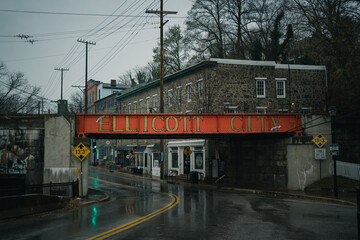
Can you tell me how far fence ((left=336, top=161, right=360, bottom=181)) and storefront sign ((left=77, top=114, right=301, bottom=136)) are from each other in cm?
403

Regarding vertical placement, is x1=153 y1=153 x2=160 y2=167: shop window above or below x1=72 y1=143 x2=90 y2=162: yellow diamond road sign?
below

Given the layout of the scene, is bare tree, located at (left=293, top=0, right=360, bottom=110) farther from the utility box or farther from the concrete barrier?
the concrete barrier

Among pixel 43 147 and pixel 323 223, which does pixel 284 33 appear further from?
pixel 323 223

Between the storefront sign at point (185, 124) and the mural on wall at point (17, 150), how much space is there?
3.11 metres

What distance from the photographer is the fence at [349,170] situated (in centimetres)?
2548

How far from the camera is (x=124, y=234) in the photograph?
35.7ft

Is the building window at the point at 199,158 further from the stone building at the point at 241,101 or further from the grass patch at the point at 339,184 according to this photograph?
the grass patch at the point at 339,184

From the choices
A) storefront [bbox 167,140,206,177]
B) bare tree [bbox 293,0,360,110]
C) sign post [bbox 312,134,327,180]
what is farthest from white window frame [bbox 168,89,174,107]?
sign post [bbox 312,134,327,180]

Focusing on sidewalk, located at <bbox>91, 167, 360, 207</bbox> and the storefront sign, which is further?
the storefront sign

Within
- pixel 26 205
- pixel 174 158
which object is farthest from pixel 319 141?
pixel 174 158

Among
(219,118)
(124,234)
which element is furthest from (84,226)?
(219,118)

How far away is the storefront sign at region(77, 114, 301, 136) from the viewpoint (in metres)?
24.8

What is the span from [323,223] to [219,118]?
1439 cm

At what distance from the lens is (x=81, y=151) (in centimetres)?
2245
